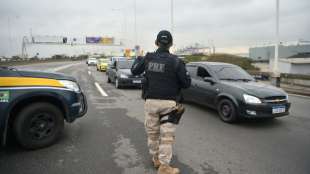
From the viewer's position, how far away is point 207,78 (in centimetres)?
693

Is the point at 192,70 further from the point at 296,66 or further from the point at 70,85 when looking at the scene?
the point at 296,66

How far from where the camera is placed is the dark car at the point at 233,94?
5719mm

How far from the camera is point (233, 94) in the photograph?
6.05 m

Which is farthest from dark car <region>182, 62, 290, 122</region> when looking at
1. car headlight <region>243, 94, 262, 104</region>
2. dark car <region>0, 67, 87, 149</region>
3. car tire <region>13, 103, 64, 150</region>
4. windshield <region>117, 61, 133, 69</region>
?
windshield <region>117, 61, 133, 69</region>

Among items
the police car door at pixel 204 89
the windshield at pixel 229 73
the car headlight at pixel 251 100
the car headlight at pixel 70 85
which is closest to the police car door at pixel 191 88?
the police car door at pixel 204 89

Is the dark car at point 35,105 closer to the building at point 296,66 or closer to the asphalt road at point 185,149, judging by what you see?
the asphalt road at point 185,149

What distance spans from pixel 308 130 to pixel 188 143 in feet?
9.89

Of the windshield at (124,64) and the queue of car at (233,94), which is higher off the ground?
the windshield at (124,64)

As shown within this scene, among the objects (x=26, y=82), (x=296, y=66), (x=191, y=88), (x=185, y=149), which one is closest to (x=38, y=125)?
(x=26, y=82)

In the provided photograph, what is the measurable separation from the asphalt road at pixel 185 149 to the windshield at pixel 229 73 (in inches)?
47.6

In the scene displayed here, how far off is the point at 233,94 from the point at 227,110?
44cm

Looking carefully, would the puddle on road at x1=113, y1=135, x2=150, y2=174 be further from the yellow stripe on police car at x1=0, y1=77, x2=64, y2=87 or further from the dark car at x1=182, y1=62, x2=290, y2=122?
the dark car at x1=182, y1=62, x2=290, y2=122

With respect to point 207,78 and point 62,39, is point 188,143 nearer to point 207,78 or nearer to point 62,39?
point 207,78

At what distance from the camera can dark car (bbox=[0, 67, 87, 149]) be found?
3.90 metres
